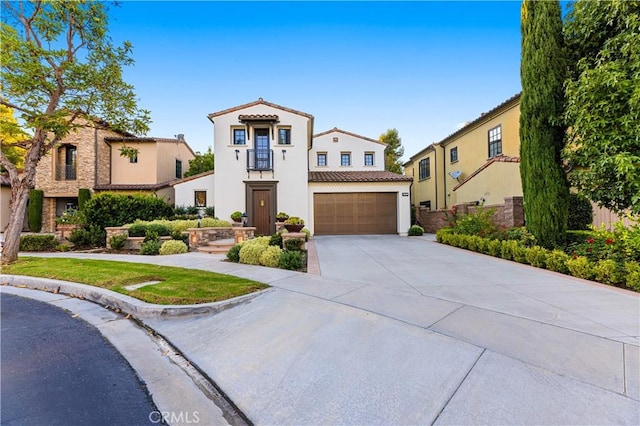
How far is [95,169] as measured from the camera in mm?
18797

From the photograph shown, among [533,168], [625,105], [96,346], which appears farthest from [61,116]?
[625,105]

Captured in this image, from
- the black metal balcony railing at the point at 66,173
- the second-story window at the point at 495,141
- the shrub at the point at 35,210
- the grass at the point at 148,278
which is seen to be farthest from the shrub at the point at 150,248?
the second-story window at the point at 495,141

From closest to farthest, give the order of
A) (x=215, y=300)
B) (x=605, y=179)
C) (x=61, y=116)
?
(x=215, y=300) < (x=605, y=179) < (x=61, y=116)

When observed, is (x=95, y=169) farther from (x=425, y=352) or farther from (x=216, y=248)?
(x=425, y=352)

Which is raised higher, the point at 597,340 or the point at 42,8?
the point at 42,8

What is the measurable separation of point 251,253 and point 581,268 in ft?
26.3

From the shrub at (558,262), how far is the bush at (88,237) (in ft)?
51.9

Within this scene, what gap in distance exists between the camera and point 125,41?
372 inches

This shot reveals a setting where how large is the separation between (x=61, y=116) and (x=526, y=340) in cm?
1228

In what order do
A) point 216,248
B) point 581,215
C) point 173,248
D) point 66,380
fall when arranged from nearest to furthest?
point 66,380
point 581,215
point 173,248
point 216,248

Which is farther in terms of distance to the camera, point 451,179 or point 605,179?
point 451,179

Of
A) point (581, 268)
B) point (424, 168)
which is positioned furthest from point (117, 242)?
point (424, 168)

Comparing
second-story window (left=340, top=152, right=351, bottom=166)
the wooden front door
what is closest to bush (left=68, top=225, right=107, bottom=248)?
the wooden front door

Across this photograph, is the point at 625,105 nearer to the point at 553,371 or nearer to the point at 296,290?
the point at 553,371
